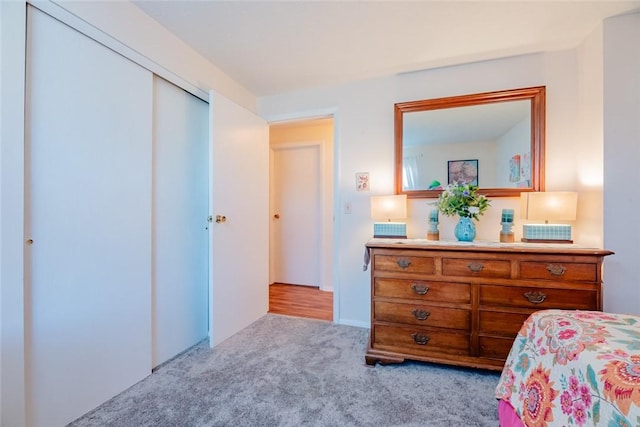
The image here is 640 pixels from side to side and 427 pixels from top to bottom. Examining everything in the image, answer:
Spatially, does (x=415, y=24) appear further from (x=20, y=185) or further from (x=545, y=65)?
(x=20, y=185)

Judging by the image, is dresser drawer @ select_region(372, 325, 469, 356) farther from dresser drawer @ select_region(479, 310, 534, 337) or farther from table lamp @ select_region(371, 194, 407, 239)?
table lamp @ select_region(371, 194, 407, 239)

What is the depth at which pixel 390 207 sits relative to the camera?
2.26 meters

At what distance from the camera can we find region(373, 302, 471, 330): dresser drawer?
5.77ft

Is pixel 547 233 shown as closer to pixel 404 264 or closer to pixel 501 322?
pixel 501 322

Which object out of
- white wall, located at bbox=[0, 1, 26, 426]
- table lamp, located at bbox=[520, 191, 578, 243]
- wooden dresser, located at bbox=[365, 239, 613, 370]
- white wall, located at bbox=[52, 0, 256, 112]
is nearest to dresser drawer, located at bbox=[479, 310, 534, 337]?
wooden dresser, located at bbox=[365, 239, 613, 370]

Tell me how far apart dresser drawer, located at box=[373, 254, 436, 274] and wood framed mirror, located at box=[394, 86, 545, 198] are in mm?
694

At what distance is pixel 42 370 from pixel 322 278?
2.85m

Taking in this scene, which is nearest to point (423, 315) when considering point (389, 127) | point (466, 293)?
point (466, 293)

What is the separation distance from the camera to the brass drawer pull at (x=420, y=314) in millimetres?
1812

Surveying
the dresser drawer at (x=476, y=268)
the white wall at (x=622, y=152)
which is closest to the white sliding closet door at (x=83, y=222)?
the dresser drawer at (x=476, y=268)

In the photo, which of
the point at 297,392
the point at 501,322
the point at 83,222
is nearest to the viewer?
the point at 83,222

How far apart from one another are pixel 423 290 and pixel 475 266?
0.36 metres

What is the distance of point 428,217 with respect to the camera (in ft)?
7.59

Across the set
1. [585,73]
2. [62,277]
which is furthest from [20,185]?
[585,73]
